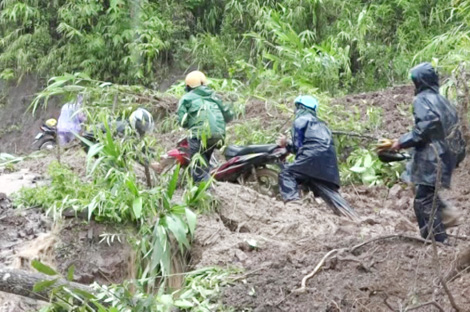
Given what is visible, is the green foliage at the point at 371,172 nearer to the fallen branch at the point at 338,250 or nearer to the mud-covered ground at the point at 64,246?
the mud-covered ground at the point at 64,246

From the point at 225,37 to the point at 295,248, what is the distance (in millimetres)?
11791

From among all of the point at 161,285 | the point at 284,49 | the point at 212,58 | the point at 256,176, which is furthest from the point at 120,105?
the point at 212,58

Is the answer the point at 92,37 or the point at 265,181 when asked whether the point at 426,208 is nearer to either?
the point at 265,181

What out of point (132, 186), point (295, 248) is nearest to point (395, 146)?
point (295, 248)

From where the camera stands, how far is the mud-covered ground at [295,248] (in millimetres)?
6914

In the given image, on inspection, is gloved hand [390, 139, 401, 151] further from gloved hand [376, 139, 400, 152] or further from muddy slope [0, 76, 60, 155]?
muddy slope [0, 76, 60, 155]

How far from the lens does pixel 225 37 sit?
19.4m

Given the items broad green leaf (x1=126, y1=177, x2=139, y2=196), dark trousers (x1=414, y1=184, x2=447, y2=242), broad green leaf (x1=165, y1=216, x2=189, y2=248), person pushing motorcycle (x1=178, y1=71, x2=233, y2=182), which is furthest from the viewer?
person pushing motorcycle (x1=178, y1=71, x2=233, y2=182)

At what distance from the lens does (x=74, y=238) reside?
9031 millimetres

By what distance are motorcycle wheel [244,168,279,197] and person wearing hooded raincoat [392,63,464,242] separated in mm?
3007

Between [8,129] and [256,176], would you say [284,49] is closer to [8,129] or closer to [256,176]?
[256,176]

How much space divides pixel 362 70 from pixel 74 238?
33.3 ft

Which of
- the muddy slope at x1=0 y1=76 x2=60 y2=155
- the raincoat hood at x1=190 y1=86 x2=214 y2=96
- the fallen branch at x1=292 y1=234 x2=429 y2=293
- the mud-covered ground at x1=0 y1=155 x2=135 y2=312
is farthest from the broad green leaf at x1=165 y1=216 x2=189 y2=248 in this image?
the muddy slope at x1=0 y1=76 x2=60 y2=155

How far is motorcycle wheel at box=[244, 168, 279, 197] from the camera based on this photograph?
35.6ft
